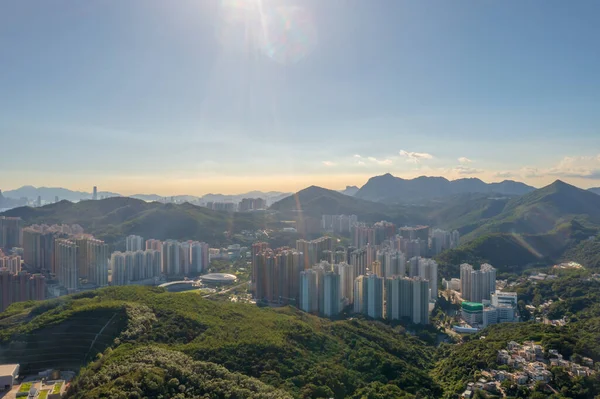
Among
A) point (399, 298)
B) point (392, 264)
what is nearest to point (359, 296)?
point (399, 298)

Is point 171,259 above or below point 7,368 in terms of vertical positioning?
above

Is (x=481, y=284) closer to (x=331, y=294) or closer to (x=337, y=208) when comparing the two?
(x=331, y=294)

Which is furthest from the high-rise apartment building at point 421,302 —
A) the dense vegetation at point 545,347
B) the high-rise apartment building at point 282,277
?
the high-rise apartment building at point 282,277

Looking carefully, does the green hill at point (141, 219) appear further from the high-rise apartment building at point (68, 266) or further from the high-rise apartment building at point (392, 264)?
the high-rise apartment building at point (392, 264)

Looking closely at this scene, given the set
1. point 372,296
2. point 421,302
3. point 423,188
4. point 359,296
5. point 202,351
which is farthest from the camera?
point 423,188

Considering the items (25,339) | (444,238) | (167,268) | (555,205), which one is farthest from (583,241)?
(25,339)

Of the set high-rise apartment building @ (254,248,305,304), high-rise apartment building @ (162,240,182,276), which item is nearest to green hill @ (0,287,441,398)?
high-rise apartment building @ (254,248,305,304)

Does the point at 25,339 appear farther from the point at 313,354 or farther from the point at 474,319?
the point at 474,319
